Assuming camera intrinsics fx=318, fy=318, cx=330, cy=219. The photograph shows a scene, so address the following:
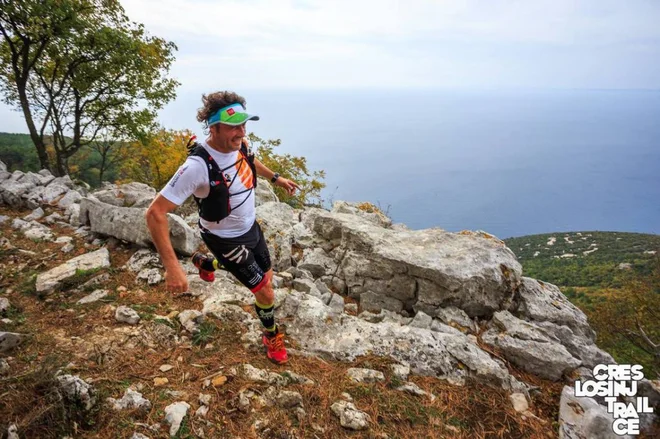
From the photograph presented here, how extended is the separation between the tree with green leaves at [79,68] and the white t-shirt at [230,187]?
15.1 meters

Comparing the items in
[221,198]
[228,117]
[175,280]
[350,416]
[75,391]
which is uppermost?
[228,117]

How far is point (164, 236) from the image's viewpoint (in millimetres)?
3275

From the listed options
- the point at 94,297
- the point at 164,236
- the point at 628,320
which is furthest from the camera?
the point at 628,320

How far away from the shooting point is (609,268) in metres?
58.1

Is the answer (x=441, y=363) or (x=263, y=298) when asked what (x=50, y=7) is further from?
(x=441, y=363)

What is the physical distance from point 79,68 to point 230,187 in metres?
18.5

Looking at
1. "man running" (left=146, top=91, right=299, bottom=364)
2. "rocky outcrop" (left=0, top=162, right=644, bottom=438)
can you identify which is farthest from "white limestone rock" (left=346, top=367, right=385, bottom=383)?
"man running" (left=146, top=91, right=299, bottom=364)

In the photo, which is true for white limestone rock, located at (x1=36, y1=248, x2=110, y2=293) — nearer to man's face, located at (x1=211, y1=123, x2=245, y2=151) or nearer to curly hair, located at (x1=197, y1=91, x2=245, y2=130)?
curly hair, located at (x1=197, y1=91, x2=245, y2=130)

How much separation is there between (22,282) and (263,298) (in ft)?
17.2

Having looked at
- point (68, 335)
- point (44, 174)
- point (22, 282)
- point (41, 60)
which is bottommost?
point (68, 335)

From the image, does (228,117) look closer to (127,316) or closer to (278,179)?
(278,179)

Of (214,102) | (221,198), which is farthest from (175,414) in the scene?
(214,102)

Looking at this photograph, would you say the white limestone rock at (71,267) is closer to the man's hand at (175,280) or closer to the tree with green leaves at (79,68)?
the man's hand at (175,280)

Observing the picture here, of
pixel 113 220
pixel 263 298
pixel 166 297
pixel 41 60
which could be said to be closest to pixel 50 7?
pixel 41 60
